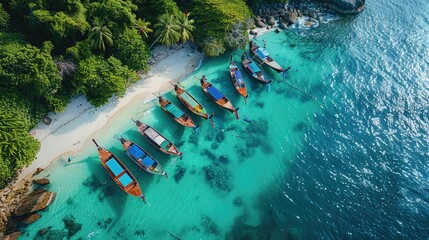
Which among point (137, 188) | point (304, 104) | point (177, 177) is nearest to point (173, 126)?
point (177, 177)

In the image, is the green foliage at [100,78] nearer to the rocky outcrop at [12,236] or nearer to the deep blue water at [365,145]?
the rocky outcrop at [12,236]

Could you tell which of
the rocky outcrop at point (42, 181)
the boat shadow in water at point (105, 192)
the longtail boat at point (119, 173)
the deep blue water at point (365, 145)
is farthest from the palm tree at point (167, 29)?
the rocky outcrop at point (42, 181)

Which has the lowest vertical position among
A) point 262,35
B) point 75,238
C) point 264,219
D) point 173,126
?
point 264,219

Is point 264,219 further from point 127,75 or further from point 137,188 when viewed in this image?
point 127,75

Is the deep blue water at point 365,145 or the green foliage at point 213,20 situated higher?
the green foliage at point 213,20

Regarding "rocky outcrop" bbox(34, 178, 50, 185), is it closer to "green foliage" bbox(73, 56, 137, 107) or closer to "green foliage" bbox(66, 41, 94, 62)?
"green foliage" bbox(73, 56, 137, 107)

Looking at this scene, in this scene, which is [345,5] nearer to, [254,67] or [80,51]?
[254,67]
